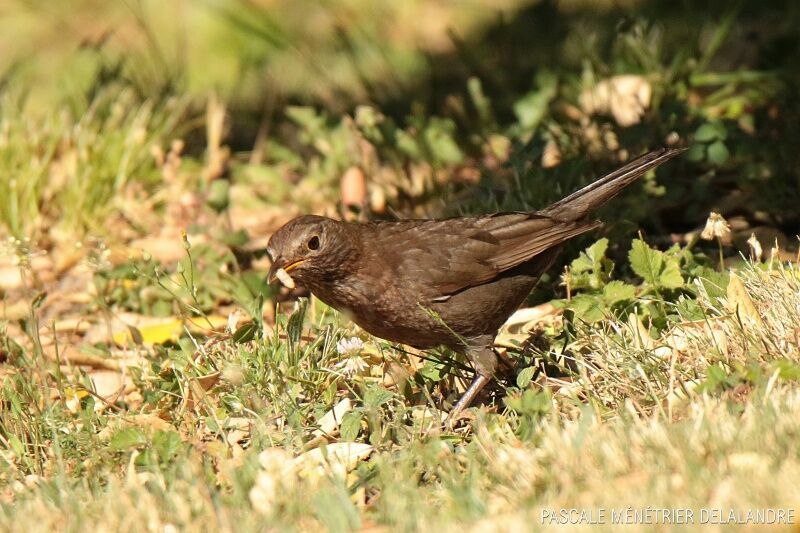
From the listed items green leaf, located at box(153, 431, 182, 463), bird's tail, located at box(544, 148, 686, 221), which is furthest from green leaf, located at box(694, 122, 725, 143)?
green leaf, located at box(153, 431, 182, 463)

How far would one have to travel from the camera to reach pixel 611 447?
11.6 feet

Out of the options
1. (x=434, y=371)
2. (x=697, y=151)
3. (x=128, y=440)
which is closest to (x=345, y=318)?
(x=434, y=371)

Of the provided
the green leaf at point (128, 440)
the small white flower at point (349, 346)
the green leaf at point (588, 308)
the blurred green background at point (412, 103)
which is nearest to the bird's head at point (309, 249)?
the small white flower at point (349, 346)

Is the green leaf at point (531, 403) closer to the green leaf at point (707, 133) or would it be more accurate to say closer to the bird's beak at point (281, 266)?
the bird's beak at point (281, 266)

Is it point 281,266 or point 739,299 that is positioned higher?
point 281,266

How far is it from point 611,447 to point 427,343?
1.33m

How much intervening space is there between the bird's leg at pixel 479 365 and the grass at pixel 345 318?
0.38 feet

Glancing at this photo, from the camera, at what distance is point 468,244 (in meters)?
4.86

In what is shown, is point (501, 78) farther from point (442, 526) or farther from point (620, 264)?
point (442, 526)

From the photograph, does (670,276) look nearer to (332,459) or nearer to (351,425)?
(351,425)

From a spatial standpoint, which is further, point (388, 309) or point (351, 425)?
point (388, 309)

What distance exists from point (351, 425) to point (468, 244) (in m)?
1.05

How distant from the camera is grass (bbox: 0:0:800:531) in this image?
3549 millimetres

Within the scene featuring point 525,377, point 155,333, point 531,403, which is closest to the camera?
point 531,403
